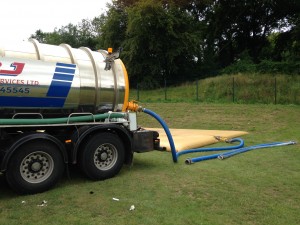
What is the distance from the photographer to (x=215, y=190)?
6633 millimetres

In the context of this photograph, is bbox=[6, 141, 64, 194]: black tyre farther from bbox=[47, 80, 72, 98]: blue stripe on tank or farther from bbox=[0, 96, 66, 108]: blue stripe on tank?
bbox=[47, 80, 72, 98]: blue stripe on tank

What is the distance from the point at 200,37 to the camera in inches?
1521

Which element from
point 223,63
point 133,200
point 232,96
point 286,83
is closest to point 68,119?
point 133,200

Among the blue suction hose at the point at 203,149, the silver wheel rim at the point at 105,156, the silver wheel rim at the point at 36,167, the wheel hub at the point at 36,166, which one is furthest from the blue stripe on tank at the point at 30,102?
the blue suction hose at the point at 203,149

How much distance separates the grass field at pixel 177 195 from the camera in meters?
5.30

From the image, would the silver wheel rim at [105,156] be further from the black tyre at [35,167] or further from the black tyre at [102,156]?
the black tyre at [35,167]

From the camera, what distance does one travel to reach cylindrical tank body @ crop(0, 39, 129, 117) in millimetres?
6590

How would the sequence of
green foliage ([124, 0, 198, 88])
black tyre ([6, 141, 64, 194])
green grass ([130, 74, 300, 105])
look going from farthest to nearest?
green foliage ([124, 0, 198, 88]) → green grass ([130, 74, 300, 105]) → black tyre ([6, 141, 64, 194])

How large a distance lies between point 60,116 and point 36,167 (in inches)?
46.5

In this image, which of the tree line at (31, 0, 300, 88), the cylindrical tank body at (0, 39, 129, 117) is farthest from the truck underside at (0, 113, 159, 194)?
the tree line at (31, 0, 300, 88)

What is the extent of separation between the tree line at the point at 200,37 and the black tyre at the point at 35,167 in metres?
27.6

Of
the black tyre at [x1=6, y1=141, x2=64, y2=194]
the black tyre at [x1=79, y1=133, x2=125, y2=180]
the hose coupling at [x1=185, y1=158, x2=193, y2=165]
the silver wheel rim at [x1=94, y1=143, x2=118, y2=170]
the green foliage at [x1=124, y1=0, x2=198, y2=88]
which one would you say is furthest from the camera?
the green foliage at [x1=124, y1=0, x2=198, y2=88]

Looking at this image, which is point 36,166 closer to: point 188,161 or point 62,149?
point 62,149

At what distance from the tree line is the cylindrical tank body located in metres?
26.1
